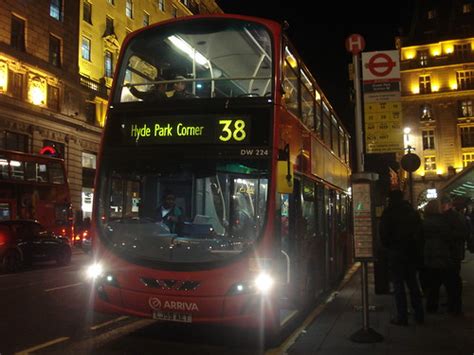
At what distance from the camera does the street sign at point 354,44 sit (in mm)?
8133

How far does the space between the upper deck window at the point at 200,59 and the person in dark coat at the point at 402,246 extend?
9.21 feet

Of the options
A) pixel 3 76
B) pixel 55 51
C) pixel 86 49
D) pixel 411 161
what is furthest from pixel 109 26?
pixel 411 161

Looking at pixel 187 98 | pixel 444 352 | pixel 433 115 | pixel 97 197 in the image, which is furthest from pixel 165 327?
pixel 433 115

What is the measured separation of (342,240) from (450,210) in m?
5.58

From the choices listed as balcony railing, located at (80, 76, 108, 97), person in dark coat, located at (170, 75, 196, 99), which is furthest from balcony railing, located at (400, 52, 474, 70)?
person in dark coat, located at (170, 75, 196, 99)

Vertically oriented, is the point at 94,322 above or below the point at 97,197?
below

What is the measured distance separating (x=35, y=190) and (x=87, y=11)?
1950 cm

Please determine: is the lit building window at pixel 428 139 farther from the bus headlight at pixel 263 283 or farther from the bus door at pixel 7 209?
the bus headlight at pixel 263 283

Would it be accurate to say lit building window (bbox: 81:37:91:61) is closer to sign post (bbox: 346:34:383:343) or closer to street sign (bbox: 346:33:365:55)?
street sign (bbox: 346:33:365:55)

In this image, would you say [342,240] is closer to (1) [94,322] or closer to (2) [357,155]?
(2) [357,155]

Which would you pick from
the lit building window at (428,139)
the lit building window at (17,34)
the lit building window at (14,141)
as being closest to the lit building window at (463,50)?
the lit building window at (428,139)

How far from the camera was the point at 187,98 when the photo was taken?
23.9 ft

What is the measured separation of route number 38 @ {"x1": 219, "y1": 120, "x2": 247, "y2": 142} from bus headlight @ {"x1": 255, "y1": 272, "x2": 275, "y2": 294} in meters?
1.79

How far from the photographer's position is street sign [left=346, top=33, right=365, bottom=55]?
26.7 ft
